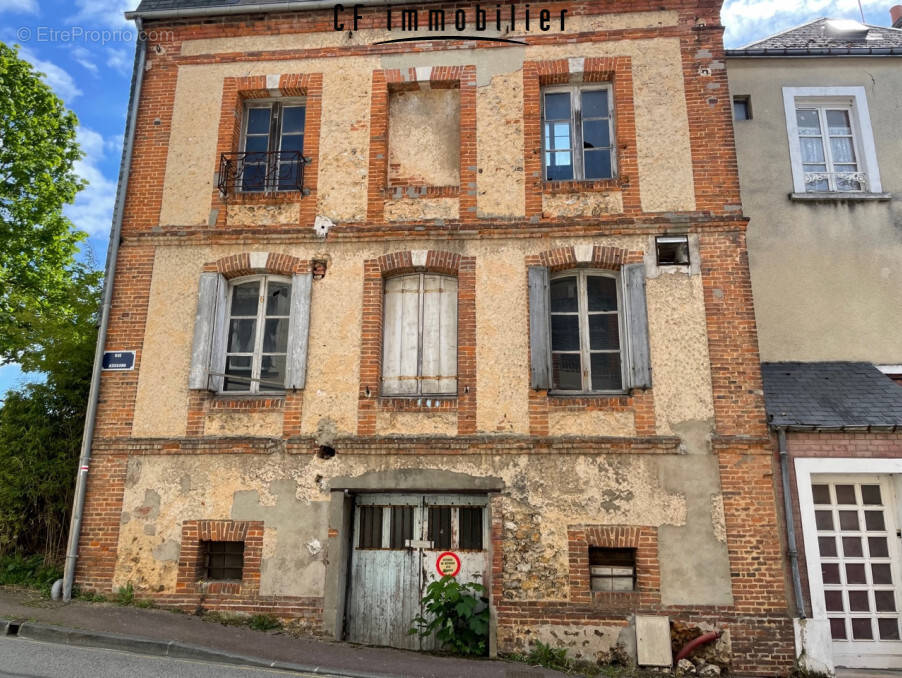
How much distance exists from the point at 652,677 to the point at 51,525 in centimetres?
819

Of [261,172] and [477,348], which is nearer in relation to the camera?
[477,348]

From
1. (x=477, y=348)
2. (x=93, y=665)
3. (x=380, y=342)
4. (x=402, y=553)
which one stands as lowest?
(x=93, y=665)

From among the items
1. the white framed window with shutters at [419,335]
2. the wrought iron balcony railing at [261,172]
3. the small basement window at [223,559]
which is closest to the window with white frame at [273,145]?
the wrought iron balcony railing at [261,172]

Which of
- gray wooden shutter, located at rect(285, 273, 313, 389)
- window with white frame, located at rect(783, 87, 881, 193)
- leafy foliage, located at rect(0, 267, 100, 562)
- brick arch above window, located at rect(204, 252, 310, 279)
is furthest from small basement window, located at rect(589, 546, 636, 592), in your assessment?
leafy foliage, located at rect(0, 267, 100, 562)

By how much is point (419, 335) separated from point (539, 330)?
1619 millimetres

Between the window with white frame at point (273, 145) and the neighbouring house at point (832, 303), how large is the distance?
696cm

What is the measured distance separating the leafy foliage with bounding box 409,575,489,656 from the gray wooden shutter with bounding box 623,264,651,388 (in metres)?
3.28

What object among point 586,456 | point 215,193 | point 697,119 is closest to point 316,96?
point 215,193

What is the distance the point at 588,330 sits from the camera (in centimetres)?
912

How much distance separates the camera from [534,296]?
9.02 m

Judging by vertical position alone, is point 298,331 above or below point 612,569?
above

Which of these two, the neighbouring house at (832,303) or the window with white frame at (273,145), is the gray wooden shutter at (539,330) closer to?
the neighbouring house at (832,303)

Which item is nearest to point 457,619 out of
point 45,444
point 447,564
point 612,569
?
point 447,564

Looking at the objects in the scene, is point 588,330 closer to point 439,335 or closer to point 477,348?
point 477,348
